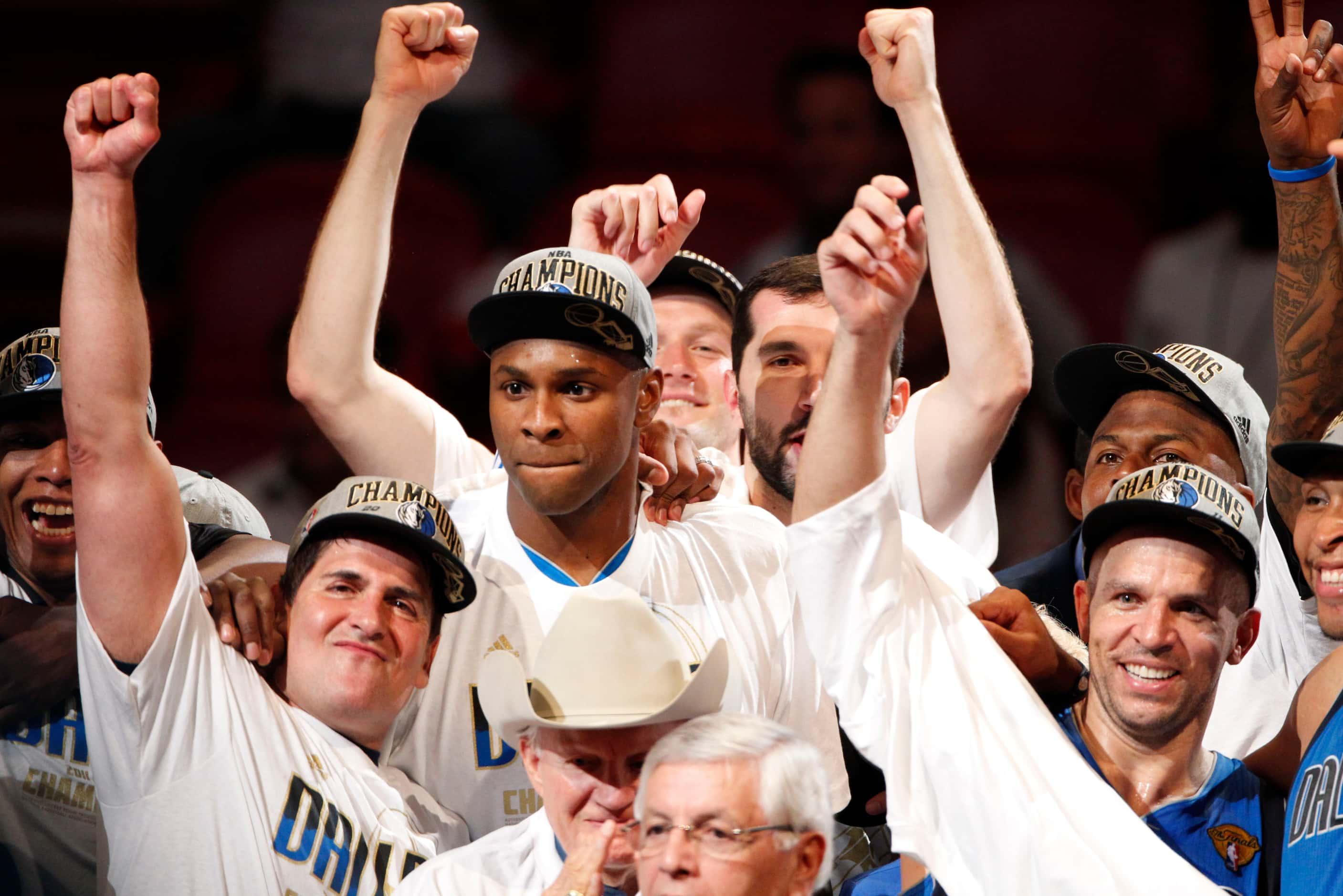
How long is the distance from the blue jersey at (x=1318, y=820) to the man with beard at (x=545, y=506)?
721mm

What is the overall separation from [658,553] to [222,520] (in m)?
0.99

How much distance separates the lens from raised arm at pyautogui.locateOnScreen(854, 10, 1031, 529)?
7.70 feet

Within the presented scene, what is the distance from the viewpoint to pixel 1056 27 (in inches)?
166

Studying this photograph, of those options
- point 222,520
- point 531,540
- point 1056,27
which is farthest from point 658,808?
point 1056,27

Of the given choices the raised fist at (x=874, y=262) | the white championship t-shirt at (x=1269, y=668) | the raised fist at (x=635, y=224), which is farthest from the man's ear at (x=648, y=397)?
the white championship t-shirt at (x=1269, y=668)

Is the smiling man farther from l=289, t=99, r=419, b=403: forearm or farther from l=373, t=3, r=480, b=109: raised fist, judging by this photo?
l=373, t=3, r=480, b=109: raised fist

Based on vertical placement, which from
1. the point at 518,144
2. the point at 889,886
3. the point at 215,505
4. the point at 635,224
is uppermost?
the point at 518,144

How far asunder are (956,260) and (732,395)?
0.91m

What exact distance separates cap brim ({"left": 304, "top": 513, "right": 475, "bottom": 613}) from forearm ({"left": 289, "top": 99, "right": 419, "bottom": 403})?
0.46 m

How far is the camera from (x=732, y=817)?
1.78 meters

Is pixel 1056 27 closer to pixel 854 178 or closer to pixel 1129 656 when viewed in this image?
pixel 854 178

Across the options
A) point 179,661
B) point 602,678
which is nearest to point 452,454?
point 179,661

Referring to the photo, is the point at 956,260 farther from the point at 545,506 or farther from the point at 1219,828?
the point at 1219,828

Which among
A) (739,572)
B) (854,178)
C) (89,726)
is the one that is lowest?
(89,726)
